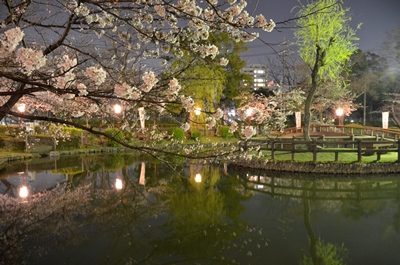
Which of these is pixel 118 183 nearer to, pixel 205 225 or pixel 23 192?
pixel 23 192

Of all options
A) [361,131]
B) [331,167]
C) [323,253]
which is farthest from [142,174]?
[361,131]

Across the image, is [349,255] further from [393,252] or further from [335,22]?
[335,22]

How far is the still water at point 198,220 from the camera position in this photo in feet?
16.9

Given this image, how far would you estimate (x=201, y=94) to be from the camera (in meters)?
26.5

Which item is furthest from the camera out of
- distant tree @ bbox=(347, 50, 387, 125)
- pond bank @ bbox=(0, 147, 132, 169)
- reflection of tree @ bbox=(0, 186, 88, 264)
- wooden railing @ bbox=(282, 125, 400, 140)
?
distant tree @ bbox=(347, 50, 387, 125)

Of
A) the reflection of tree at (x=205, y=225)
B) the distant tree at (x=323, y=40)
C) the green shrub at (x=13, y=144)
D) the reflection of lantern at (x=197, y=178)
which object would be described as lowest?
the reflection of tree at (x=205, y=225)

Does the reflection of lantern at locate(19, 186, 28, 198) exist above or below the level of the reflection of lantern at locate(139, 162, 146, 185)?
below

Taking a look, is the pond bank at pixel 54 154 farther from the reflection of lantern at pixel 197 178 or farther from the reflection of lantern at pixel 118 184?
the reflection of lantern at pixel 197 178

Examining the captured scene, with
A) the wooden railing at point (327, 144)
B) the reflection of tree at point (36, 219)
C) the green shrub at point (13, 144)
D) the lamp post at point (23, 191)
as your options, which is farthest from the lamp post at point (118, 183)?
the green shrub at point (13, 144)

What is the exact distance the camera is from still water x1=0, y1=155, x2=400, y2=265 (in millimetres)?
5137

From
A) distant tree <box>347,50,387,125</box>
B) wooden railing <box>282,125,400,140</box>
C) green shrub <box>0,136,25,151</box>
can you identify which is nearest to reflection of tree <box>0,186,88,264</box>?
green shrub <box>0,136,25,151</box>

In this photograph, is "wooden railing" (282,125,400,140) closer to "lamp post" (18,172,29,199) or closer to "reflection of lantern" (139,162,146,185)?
"reflection of lantern" (139,162,146,185)

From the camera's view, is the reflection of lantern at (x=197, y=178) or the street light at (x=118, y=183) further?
the reflection of lantern at (x=197, y=178)

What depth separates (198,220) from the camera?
6.82 m
